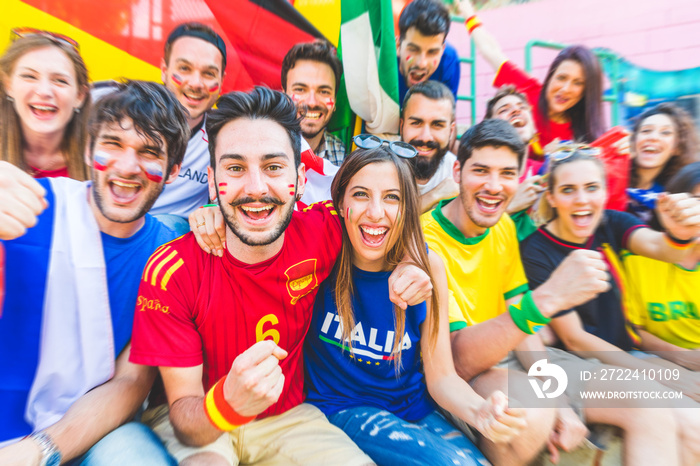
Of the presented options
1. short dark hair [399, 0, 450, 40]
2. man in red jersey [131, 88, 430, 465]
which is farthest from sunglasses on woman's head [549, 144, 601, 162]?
man in red jersey [131, 88, 430, 465]

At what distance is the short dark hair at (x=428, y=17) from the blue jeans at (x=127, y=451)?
137 inches

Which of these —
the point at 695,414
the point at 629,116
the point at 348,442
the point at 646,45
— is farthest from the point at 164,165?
the point at 646,45

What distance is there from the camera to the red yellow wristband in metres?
2.61

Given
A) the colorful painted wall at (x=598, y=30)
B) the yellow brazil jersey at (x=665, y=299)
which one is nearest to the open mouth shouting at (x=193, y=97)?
the yellow brazil jersey at (x=665, y=299)

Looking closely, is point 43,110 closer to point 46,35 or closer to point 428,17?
point 46,35

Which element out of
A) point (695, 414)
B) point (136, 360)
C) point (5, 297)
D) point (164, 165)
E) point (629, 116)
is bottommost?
point (695, 414)

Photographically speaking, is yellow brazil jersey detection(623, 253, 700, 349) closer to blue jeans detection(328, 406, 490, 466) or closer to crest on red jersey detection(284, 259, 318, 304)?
blue jeans detection(328, 406, 490, 466)

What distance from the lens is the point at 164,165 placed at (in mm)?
1976

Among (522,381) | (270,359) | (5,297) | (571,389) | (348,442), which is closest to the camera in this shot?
(270,359)

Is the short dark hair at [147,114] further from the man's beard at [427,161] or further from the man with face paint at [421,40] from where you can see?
the man with face paint at [421,40]

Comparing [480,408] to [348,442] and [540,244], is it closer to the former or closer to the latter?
[348,442]

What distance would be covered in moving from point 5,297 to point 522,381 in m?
2.34

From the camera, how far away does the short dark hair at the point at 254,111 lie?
1.93 m

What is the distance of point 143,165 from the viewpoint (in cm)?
190
